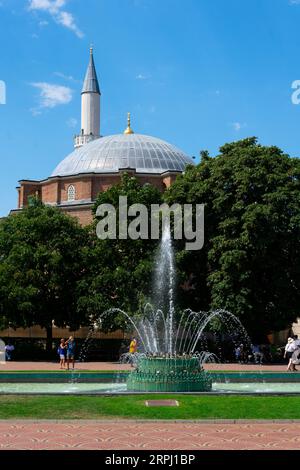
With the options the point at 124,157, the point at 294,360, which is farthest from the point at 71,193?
the point at 294,360

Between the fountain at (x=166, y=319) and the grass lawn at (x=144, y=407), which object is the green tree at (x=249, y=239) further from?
the grass lawn at (x=144, y=407)

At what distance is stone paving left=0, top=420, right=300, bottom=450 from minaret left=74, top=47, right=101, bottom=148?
6000cm

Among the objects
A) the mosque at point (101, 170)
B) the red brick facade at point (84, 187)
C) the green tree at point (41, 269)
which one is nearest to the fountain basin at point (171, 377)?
the green tree at point (41, 269)

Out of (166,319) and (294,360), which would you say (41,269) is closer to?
(166,319)

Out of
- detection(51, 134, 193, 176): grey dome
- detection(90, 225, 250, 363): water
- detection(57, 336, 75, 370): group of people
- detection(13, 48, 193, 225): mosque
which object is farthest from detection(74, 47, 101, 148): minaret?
detection(57, 336, 75, 370): group of people

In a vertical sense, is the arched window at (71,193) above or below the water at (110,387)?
above

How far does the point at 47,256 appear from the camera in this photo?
105 feet

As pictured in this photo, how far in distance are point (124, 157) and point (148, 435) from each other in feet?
138

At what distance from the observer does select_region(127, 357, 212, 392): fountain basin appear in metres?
15.1

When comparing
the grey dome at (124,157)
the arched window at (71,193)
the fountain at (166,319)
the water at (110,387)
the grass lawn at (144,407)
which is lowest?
the water at (110,387)

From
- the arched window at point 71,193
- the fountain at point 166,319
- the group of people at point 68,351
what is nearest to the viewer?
the group of people at point 68,351

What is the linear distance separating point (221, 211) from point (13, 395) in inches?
701

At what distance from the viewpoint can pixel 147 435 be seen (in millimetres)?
9141

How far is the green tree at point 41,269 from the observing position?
103 feet
